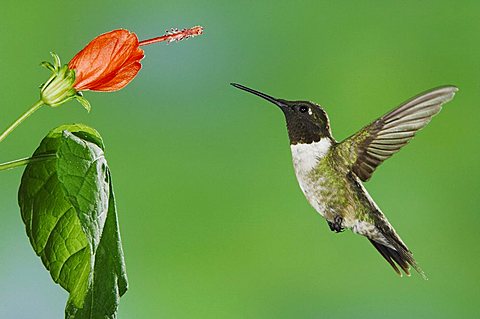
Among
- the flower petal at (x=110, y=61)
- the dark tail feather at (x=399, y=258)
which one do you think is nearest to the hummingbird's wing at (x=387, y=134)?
the dark tail feather at (x=399, y=258)

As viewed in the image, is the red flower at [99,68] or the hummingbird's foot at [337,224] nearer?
the red flower at [99,68]

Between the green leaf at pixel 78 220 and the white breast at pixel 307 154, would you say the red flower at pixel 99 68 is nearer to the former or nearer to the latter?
the green leaf at pixel 78 220

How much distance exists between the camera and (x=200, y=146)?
1.72m

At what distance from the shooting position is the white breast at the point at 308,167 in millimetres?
997

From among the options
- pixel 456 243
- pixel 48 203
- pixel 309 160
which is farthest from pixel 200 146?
pixel 48 203

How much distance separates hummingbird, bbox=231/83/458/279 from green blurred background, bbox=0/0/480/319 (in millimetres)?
706

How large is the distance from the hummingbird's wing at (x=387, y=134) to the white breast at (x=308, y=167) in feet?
0.15

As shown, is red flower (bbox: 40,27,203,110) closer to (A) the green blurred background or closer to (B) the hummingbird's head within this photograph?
(B) the hummingbird's head

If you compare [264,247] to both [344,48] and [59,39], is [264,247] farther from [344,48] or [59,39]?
[59,39]

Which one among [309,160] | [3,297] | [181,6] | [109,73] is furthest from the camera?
[181,6]

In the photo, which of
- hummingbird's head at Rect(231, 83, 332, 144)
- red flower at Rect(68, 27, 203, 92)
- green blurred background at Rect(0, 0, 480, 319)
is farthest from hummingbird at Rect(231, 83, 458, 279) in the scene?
green blurred background at Rect(0, 0, 480, 319)

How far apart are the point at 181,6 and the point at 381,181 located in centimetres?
60

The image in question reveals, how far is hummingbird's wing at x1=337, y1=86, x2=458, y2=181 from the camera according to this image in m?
0.93

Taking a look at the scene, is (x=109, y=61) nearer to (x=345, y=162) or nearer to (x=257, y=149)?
(x=345, y=162)
